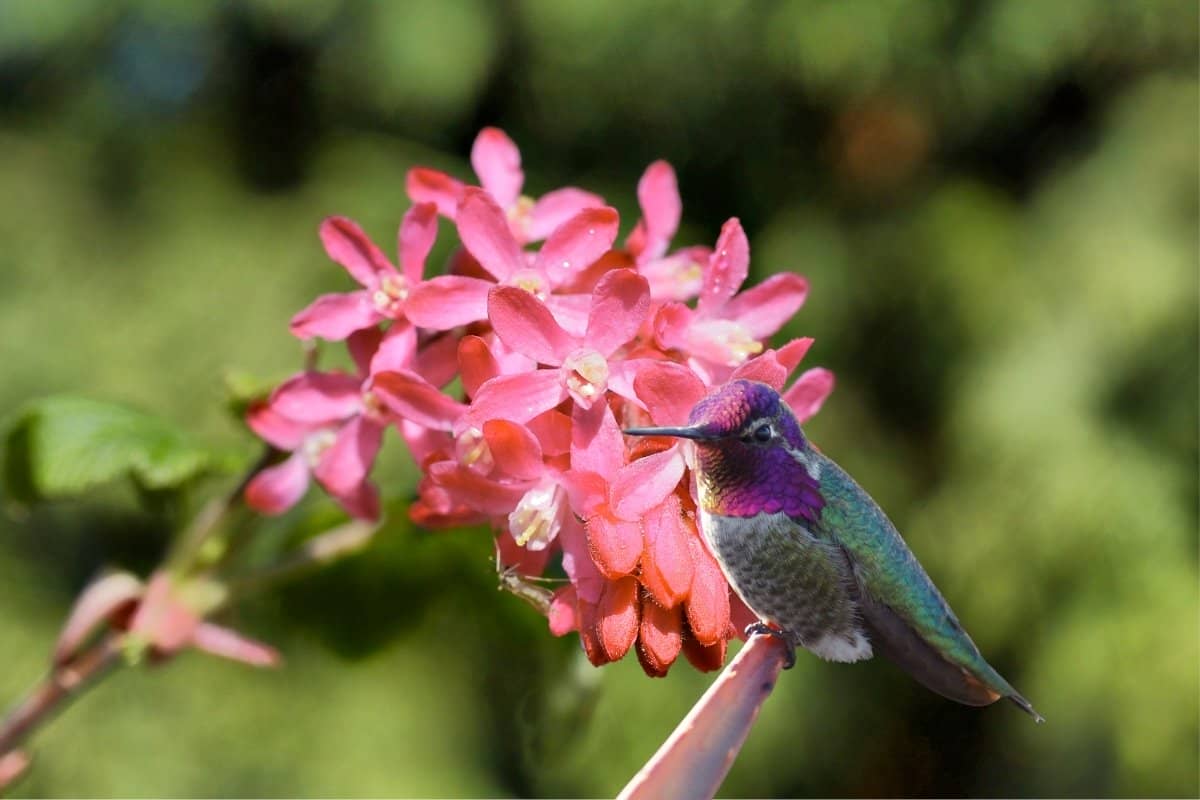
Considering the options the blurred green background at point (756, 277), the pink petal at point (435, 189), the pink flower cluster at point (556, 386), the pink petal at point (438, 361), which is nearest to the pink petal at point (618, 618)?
the pink flower cluster at point (556, 386)

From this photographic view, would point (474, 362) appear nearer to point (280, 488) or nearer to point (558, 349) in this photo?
point (558, 349)

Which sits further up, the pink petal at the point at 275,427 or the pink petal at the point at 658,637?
the pink petal at the point at 658,637

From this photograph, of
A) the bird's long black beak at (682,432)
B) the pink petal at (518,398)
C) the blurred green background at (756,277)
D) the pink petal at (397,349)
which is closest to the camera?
the bird's long black beak at (682,432)

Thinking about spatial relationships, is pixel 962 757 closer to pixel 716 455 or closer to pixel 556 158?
pixel 556 158

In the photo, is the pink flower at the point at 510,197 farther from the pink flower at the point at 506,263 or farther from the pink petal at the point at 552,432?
the pink petal at the point at 552,432

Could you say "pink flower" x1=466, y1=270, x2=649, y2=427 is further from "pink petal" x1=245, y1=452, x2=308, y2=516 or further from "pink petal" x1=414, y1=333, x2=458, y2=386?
"pink petal" x1=245, y1=452, x2=308, y2=516

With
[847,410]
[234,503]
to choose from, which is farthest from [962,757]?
[234,503]

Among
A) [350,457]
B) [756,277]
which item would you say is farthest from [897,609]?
[756,277]
